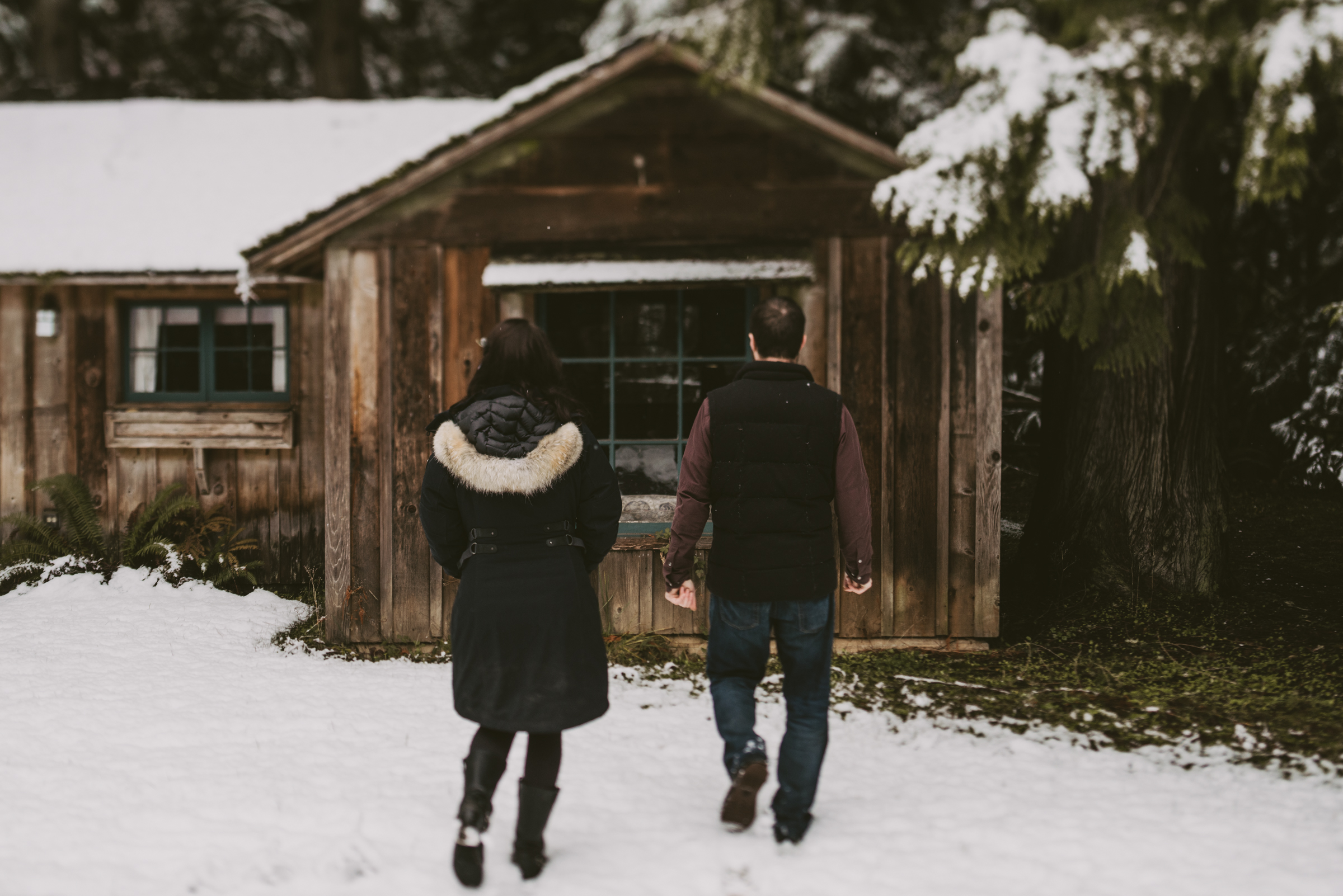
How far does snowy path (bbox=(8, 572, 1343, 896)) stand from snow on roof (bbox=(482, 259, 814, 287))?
2320mm

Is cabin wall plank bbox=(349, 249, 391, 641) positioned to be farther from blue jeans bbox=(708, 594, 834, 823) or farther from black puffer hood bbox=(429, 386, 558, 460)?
blue jeans bbox=(708, 594, 834, 823)

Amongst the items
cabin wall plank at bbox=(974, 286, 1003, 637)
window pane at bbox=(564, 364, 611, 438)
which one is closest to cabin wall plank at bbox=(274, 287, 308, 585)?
window pane at bbox=(564, 364, 611, 438)

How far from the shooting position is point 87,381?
8.30 metres

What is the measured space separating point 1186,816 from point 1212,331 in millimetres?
4402

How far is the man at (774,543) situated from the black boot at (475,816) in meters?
0.82

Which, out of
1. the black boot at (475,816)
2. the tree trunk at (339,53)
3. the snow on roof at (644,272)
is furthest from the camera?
the tree trunk at (339,53)

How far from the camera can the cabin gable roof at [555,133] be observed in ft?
18.6

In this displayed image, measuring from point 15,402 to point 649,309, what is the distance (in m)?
5.66

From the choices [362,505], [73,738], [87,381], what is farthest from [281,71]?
[73,738]

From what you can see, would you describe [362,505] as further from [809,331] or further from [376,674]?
[809,331]

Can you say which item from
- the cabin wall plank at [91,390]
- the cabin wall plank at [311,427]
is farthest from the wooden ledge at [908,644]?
the cabin wall plank at [91,390]

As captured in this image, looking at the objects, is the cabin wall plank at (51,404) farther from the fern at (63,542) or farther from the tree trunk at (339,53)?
the tree trunk at (339,53)

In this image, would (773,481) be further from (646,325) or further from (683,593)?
(646,325)

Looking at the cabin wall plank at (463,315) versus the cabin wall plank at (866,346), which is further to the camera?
the cabin wall plank at (463,315)
